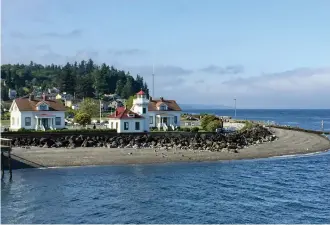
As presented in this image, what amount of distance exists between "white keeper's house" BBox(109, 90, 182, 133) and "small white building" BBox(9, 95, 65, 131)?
7.59 metres

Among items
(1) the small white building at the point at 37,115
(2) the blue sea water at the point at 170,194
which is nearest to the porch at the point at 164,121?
(1) the small white building at the point at 37,115

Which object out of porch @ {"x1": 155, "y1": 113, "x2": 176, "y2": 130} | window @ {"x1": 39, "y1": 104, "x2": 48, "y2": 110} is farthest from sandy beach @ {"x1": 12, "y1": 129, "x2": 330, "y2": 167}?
porch @ {"x1": 155, "y1": 113, "x2": 176, "y2": 130}

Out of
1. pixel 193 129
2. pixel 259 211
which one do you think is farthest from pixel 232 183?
pixel 193 129

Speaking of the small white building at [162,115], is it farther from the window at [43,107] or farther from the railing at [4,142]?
the railing at [4,142]

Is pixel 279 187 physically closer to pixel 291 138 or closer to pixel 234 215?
pixel 234 215

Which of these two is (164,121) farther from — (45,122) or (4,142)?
(4,142)

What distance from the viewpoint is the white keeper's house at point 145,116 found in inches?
2438

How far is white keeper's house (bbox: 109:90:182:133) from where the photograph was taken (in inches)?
2438

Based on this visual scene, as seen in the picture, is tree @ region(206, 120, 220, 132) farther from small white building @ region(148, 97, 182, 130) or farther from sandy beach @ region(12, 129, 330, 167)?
sandy beach @ region(12, 129, 330, 167)

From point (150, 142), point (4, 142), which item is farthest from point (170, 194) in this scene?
point (150, 142)

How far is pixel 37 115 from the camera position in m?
61.6

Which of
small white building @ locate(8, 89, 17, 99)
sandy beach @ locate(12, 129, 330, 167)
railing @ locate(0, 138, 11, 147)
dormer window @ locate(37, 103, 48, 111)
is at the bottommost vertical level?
sandy beach @ locate(12, 129, 330, 167)

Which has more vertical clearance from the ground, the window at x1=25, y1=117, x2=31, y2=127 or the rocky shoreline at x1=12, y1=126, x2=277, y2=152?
the window at x1=25, y1=117, x2=31, y2=127

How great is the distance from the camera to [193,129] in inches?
2645
